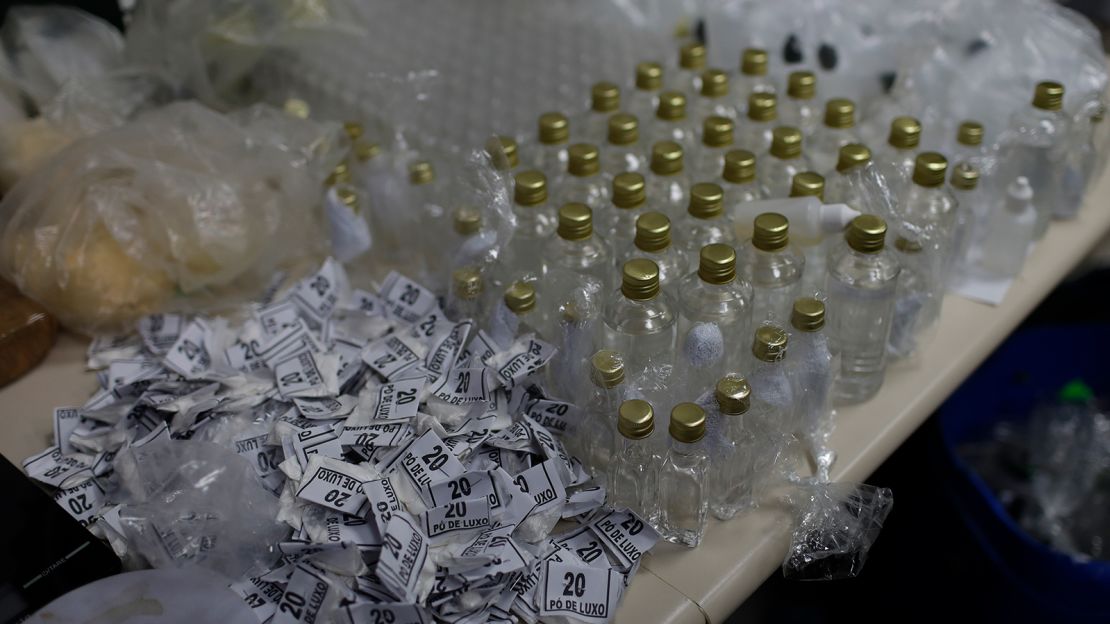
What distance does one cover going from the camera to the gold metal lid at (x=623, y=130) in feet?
3.52

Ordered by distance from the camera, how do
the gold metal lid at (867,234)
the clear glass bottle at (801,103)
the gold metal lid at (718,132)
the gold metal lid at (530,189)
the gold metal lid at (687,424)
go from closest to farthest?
the gold metal lid at (687,424), the gold metal lid at (867,234), the gold metal lid at (530,189), the gold metal lid at (718,132), the clear glass bottle at (801,103)

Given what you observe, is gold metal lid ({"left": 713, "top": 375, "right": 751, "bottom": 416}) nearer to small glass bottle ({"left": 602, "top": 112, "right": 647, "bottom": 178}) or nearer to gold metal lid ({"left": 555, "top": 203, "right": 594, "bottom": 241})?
gold metal lid ({"left": 555, "top": 203, "right": 594, "bottom": 241})

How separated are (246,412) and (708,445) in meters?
0.48

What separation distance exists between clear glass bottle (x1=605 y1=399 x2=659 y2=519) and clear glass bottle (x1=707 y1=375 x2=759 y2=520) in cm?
6

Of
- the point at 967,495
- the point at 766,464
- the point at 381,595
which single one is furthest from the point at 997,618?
the point at 381,595

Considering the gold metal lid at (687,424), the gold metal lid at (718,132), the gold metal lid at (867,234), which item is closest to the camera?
the gold metal lid at (687,424)

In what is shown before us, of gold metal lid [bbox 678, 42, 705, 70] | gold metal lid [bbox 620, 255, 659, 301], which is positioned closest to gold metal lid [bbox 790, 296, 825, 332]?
gold metal lid [bbox 620, 255, 659, 301]

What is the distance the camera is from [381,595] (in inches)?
28.3

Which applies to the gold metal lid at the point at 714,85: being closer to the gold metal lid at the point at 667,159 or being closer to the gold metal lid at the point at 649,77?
the gold metal lid at the point at 649,77

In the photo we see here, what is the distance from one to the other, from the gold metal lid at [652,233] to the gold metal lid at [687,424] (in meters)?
0.21

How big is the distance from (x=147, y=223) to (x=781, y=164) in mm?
796

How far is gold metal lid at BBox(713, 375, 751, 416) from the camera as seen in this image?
2.45 feet

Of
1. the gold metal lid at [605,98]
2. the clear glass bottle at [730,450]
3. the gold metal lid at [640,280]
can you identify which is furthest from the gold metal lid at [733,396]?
the gold metal lid at [605,98]

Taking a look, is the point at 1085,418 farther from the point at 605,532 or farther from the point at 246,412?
the point at 246,412
